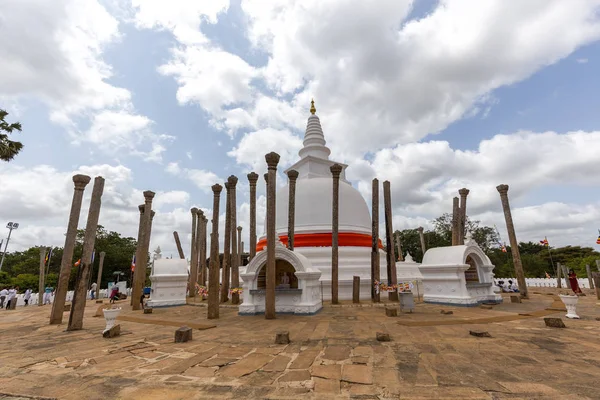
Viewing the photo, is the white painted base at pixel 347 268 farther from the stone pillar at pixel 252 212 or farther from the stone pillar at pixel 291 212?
the stone pillar at pixel 252 212

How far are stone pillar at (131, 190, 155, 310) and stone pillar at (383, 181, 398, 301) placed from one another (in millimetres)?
13658

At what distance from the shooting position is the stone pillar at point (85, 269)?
32.9 feet

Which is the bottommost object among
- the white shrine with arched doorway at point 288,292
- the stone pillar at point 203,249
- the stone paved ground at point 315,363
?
the stone paved ground at point 315,363

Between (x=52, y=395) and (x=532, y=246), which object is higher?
(x=532, y=246)

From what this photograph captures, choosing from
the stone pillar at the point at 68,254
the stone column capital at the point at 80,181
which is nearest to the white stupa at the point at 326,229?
the stone pillar at the point at 68,254

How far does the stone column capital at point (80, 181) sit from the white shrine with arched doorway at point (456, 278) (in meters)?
17.2

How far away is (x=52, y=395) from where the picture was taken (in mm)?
4477

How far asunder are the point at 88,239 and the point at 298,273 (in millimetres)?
8315

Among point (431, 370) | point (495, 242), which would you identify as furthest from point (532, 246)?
point (431, 370)

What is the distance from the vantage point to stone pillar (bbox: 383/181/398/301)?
629 inches

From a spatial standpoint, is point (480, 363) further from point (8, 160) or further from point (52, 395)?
point (8, 160)

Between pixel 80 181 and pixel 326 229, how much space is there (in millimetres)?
15059

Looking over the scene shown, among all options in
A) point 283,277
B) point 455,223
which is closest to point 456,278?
point 455,223

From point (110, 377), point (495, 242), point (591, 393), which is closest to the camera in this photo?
point (591, 393)
